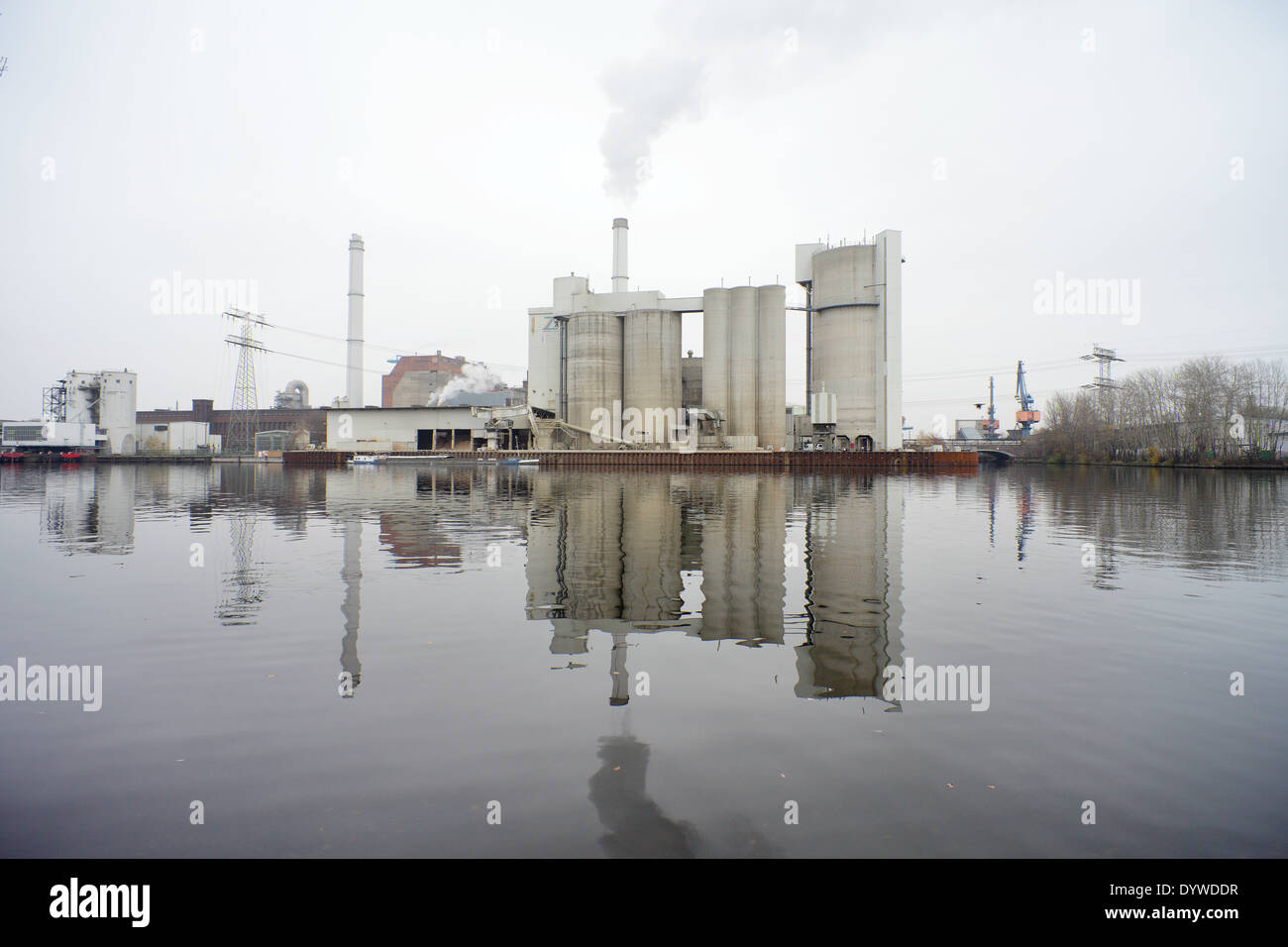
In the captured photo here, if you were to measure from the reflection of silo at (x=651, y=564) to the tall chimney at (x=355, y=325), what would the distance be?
8145 cm

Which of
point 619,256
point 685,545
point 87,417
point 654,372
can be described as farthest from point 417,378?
point 685,545

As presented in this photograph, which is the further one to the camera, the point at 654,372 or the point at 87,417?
the point at 87,417

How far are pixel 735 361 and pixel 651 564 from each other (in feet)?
202

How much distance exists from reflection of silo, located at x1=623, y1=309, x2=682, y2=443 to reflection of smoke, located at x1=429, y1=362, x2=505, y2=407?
76.5 meters

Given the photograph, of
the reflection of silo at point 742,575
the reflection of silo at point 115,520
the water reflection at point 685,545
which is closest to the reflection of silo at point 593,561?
the water reflection at point 685,545

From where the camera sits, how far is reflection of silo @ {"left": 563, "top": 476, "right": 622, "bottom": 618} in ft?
32.7

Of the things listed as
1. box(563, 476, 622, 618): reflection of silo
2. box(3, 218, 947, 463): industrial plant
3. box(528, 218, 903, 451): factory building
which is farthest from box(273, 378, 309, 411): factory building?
box(563, 476, 622, 618): reflection of silo

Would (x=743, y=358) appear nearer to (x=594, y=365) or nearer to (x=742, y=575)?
(x=594, y=365)

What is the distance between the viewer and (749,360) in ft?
237

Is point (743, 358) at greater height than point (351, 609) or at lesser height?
greater

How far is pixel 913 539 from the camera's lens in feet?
56.4
